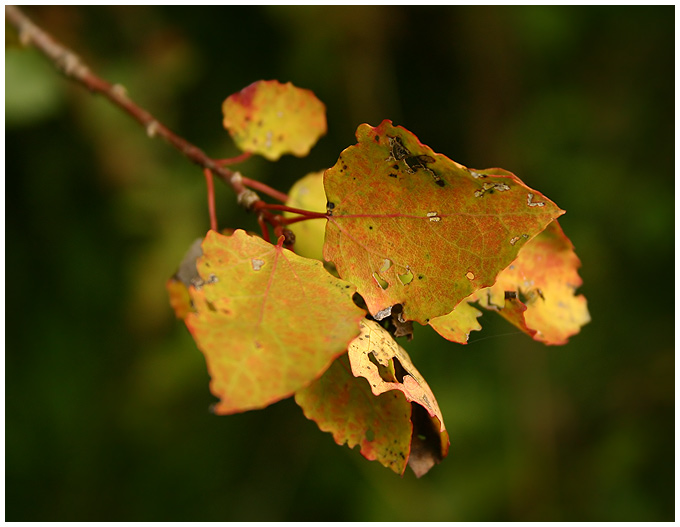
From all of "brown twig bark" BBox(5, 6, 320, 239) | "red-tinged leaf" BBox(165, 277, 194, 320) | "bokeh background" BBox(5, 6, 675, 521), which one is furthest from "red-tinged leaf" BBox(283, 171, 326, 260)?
"bokeh background" BBox(5, 6, 675, 521)

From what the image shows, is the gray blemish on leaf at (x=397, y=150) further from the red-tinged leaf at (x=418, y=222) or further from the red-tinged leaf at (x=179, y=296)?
the red-tinged leaf at (x=179, y=296)

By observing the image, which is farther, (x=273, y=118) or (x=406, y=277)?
(x=273, y=118)

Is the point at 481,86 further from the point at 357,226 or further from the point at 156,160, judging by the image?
the point at 357,226

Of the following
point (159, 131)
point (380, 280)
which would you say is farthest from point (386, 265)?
point (159, 131)

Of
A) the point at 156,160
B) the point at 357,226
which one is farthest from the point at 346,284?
the point at 156,160

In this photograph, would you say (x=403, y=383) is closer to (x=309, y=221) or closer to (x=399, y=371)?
(x=399, y=371)

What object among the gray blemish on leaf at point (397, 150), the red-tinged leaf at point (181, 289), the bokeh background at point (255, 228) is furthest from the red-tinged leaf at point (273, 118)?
the bokeh background at point (255, 228)
